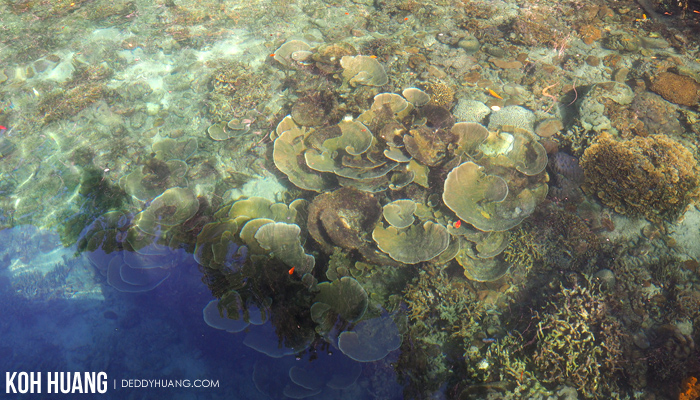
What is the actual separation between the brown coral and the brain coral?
158 centimetres

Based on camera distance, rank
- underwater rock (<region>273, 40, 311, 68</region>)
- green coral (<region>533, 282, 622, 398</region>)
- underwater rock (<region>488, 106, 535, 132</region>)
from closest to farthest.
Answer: green coral (<region>533, 282, 622, 398</region>) → underwater rock (<region>488, 106, 535, 132</region>) → underwater rock (<region>273, 40, 311, 68</region>)

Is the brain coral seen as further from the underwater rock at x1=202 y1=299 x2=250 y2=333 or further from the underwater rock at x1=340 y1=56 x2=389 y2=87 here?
the underwater rock at x1=202 y1=299 x2=250 y2=333

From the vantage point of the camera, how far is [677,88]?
20.1 feet

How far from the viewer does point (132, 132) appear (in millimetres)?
6273

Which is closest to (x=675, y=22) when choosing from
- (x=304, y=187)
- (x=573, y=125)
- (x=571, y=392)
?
(x=573, y=125)

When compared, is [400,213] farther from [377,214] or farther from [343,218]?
[343,218]

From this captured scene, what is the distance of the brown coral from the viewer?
6.02m

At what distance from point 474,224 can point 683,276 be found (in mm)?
2968

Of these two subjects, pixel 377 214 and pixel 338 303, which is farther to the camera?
pixel 377 214

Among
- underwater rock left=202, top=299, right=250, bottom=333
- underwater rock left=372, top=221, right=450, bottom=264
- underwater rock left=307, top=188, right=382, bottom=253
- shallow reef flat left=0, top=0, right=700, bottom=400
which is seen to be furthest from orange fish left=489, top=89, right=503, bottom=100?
underwater rock left=202, top=299, right=250, bottom=333

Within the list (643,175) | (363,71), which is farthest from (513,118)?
(363,71)

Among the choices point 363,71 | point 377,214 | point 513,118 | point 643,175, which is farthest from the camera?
point 363,71

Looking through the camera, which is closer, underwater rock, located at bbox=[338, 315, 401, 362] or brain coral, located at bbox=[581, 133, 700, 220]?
underwater rock, located at bbox=[338, 315, 401, 362]

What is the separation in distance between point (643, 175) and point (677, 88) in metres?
2.83
